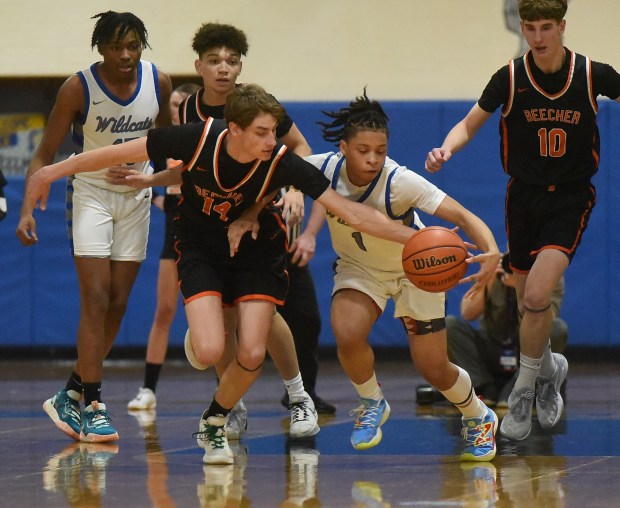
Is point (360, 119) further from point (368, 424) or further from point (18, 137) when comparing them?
point (18, 137)

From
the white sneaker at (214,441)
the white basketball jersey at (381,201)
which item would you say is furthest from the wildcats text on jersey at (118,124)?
the white sneaker at (214,441)

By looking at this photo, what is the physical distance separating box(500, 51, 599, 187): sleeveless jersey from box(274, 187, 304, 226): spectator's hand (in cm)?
118

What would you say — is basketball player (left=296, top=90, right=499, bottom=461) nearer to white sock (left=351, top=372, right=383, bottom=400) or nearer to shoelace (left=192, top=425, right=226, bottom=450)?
white sock (left=351, top=372, right=383, bottom=400)

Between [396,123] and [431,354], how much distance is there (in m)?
5.67

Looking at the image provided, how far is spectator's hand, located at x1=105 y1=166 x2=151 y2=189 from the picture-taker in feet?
17.9

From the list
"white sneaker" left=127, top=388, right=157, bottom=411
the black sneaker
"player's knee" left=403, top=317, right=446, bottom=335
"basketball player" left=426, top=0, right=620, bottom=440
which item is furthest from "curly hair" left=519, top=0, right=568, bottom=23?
"white sneaker" left=127, top=388, right=157, bottom=411

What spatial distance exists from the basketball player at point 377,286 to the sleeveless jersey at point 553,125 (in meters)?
0.73

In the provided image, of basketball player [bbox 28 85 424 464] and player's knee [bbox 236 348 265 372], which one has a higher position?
basketball player [bbox 28 85 424 464]

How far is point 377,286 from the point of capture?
5.21 m

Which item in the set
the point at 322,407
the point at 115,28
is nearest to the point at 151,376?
the point at 322,407

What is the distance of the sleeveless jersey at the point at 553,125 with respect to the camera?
18.0 ft

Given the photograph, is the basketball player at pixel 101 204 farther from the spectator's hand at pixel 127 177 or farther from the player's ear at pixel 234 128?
the player's ear at pixel 234 128

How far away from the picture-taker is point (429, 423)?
6332 millimetres

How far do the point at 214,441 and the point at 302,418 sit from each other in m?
0.85
